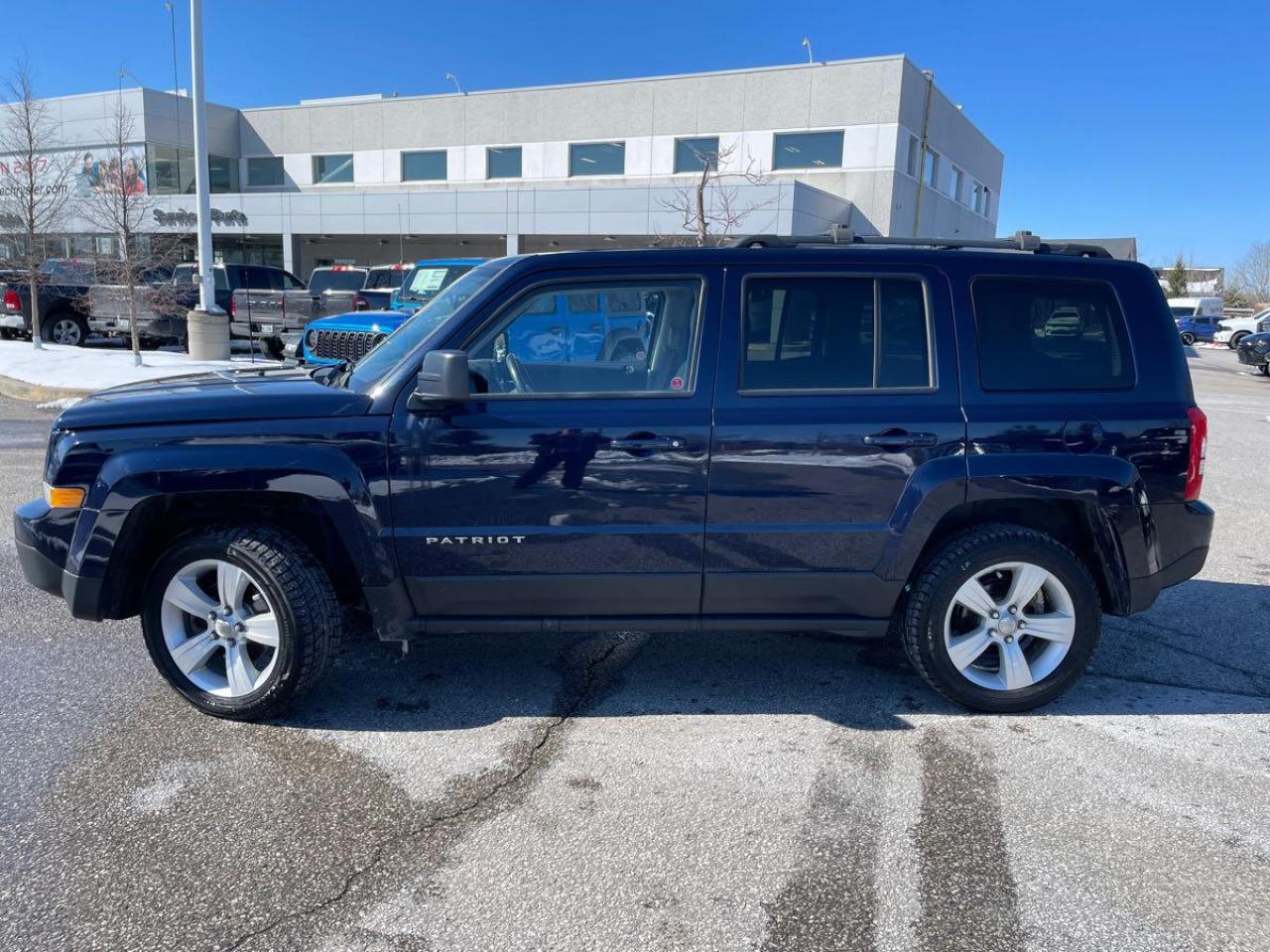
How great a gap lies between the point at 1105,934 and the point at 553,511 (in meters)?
2.26

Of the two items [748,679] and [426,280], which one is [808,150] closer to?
[426,280]

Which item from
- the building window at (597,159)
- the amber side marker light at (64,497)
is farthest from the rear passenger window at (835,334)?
the building window at (597,159)

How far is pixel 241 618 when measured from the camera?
12.2 ft

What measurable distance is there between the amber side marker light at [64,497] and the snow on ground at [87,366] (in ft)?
31.4

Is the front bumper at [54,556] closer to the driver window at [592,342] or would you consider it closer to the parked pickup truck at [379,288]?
the driver window at [592,342]

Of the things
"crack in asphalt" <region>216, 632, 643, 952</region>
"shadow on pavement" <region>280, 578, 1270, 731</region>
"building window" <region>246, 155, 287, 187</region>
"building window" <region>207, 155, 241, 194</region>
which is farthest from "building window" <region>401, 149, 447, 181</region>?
"crack in asphalt" <region>216, 632, 643, 952</region>

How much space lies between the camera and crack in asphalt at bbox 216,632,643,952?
103 inches

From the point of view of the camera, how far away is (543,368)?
3729 millimetres

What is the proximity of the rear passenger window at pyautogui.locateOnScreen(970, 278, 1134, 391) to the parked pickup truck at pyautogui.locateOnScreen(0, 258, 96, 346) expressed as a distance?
19523 millimetres

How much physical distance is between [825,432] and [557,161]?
35.9 meters

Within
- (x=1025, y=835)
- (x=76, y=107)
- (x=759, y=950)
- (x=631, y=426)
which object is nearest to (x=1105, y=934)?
(x=1025, y=835)

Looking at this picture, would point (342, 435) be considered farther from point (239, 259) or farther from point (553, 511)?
point (239, 259)

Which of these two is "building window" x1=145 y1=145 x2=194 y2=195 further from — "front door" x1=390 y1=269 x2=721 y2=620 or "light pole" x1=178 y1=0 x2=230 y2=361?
"front door" x1=390 y1=269 x2=721 y2=620

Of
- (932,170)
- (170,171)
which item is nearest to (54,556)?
(932,170)
